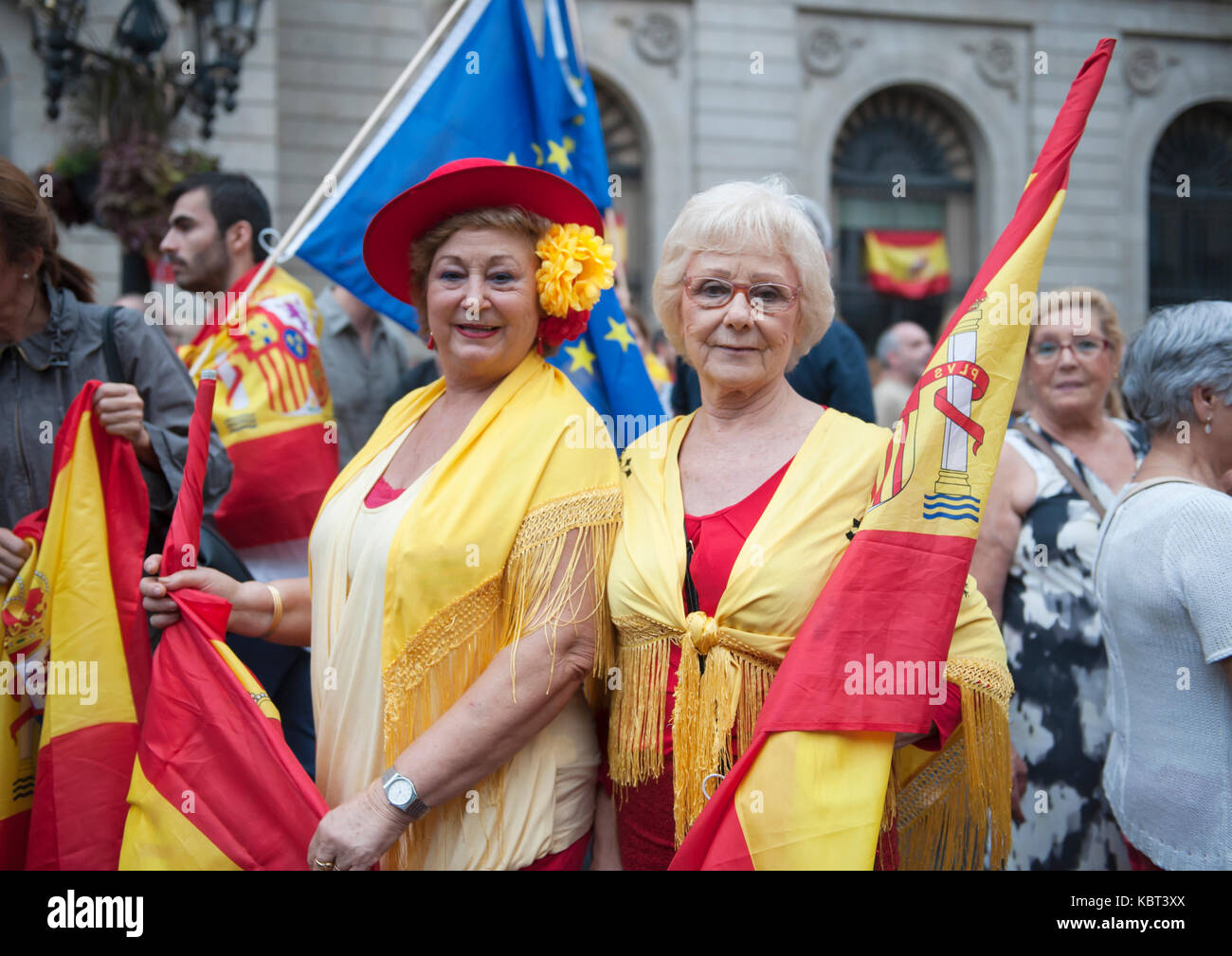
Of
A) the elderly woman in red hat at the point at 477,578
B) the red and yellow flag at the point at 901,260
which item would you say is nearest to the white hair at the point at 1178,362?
the elderly woman in red hat at the point at 477,578

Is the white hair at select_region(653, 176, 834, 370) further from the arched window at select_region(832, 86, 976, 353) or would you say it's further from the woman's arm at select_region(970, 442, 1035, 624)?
the arched window at select_region(832, 86, 976, 353)

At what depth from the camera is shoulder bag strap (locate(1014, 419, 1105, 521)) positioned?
3.30m

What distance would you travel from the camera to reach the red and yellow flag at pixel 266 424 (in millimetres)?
3613

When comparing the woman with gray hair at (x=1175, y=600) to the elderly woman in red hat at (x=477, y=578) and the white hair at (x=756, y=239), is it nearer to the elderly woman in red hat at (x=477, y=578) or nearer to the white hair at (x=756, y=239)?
the white hair at (x=756, y=239)

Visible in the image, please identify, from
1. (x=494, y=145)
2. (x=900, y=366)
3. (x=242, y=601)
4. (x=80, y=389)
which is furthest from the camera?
(x=900, y=366)

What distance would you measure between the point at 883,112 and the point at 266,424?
1437 centimetres

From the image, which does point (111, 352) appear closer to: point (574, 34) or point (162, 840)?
point (162, 840)

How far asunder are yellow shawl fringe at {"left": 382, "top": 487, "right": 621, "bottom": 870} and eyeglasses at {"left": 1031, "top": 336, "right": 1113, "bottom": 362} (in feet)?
6.42

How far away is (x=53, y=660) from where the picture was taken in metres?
2.63

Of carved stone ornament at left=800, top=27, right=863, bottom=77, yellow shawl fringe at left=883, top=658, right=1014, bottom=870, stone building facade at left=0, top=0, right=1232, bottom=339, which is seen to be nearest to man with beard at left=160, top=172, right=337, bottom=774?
yellow shawl fringe at left=883, top=658, right=1014, bottom=870

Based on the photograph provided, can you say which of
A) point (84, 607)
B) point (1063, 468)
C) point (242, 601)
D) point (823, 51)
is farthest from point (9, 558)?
point (823, 51)

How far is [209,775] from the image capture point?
231 cm

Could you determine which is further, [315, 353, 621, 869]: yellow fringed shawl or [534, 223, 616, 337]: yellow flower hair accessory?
[534, 223, 616, 337]: yellow flower hair accessory

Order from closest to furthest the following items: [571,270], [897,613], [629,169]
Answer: [897,613], [571,270], [629,169]
